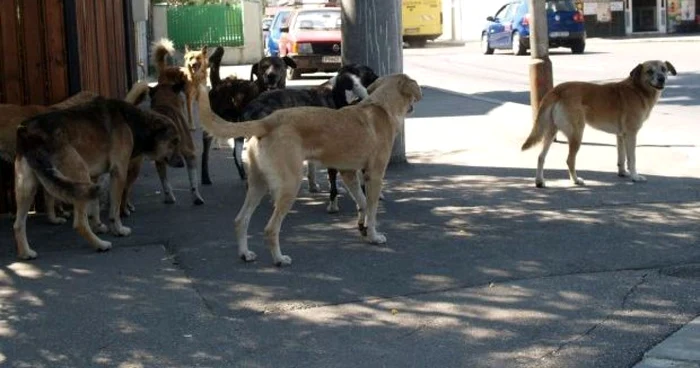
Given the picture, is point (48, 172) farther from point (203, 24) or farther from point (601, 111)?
point (203, 24)

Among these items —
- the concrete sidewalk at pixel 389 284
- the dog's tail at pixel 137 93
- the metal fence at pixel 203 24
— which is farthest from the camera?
the metal fence at pixel 203 24

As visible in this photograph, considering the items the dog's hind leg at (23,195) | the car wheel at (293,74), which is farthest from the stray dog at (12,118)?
the car wheel at (293,74)

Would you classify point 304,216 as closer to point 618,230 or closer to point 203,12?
point 618,230

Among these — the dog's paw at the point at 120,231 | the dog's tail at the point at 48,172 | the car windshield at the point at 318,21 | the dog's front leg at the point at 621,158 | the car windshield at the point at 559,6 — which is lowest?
the dog's paw at the point at 120,231

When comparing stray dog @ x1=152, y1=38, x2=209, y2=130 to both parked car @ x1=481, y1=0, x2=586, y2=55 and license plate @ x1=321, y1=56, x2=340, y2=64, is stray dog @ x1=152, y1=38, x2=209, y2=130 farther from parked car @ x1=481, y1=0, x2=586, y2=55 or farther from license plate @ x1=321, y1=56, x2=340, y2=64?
parked car @ x1=481, y1=0, x2=586, y2=55

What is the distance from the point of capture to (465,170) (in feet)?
39.7

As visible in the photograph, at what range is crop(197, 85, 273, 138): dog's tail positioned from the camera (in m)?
7.53

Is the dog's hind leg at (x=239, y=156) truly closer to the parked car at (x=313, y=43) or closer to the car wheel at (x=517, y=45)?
the parked car at (x=313, y=43)

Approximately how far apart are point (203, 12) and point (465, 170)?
3225 centimetres

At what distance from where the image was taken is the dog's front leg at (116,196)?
8.88m

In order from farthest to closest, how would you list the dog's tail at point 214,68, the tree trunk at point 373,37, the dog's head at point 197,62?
1. the tree trunk at point 373,37
2. the dog's tail at point 214,68
3. the dog's head at point 197,62

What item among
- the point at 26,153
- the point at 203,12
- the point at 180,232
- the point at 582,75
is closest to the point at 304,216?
the point at 180,232

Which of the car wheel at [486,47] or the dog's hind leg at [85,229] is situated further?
the car wheel at [486,47]

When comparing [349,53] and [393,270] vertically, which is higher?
[349,53]
